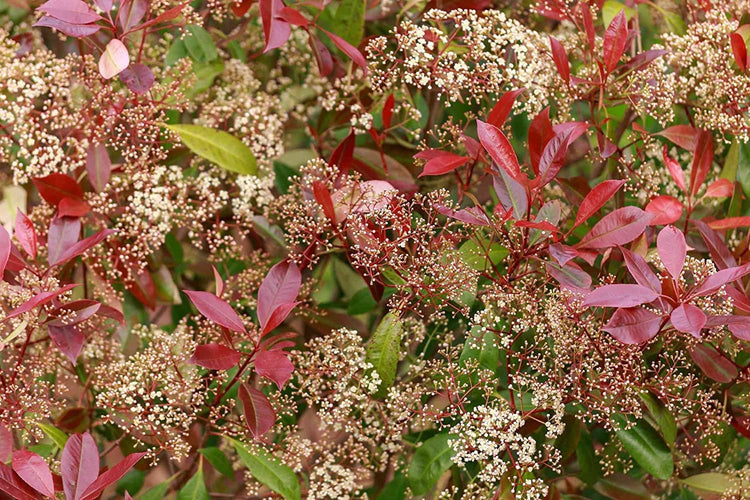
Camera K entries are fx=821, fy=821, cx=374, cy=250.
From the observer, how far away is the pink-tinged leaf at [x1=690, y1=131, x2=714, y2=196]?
1049mm

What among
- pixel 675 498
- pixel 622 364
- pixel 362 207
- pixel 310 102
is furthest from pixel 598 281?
pixel 310 102

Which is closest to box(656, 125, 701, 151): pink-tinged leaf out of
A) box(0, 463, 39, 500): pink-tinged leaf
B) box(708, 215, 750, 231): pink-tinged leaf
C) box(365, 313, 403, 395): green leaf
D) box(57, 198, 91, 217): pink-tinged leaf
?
box(708, 215, 750, 231): pink-tinged leaf

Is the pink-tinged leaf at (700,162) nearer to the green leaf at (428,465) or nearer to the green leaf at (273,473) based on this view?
the green leaf at (428,465)

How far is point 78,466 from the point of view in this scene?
891 mm

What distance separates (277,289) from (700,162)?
0.56m

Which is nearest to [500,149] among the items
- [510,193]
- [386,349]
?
[510,193]

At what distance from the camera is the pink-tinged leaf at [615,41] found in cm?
100

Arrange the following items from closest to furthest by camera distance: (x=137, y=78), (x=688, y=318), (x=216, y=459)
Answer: (x=688, y=318) < (x=137, y=78) < (x=216, y=459)

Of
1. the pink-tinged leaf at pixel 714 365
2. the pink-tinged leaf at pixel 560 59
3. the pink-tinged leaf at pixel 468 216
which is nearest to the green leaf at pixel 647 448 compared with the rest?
the pink-tinged leaf at pixel 714 365

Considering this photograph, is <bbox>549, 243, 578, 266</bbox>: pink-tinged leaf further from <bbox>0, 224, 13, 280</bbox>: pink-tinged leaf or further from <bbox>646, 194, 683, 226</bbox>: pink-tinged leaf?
<bbox>0, 224, 13, 280</bbox>: pink-tinged leaf

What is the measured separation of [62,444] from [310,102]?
26.1 inches

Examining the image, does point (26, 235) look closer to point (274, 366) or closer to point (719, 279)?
point (274, 366)

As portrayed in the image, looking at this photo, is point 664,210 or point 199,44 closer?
point 664,210

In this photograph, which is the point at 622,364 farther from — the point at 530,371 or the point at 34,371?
the point at 34,371
